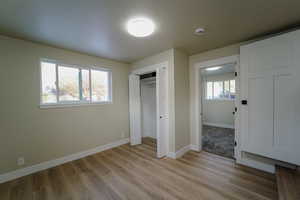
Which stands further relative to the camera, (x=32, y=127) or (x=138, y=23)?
(x=32, y=127)

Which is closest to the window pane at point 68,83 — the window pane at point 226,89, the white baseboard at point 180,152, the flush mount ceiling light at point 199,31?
the white baseboard at point 180,152

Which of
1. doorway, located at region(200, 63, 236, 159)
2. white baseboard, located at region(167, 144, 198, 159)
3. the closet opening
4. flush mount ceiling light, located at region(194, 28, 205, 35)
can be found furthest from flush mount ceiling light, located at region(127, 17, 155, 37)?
doorway, located at region(200, 63, 236, 159)

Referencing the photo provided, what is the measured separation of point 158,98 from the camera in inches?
114

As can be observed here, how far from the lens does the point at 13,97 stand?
2.19 m

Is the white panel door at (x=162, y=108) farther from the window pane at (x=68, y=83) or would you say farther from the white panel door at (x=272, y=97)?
the window pane at (x=68, y=83)

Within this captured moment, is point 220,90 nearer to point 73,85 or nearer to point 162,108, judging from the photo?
point 162,108

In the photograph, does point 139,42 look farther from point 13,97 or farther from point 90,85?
point 13,97

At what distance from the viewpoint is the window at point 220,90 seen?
5434 mm

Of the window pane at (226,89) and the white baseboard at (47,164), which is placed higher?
the window pane at (226,89)

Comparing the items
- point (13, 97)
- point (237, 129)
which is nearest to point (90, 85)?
point (13, 97)

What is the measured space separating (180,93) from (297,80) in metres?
1.81

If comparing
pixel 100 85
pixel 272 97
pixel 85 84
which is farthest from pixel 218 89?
pixel 85 84

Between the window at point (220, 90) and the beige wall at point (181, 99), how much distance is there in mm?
3336

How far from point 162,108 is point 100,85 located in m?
1.80
